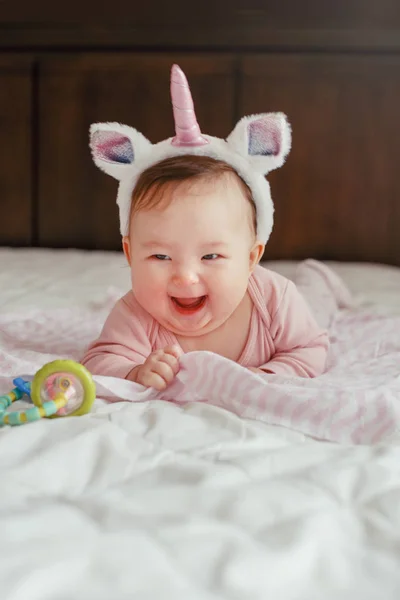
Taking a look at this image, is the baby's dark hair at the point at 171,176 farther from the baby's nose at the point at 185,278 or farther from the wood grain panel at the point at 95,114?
the wood grain panel at the point at 95,114

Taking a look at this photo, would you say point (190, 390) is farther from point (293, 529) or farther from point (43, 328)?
point (43, 328)

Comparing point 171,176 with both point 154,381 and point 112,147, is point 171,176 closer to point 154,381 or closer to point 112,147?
point 112,147

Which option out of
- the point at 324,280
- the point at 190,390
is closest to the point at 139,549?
the point at 190,390

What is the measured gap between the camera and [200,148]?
90cm

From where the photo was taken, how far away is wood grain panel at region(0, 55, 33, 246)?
7.69ft

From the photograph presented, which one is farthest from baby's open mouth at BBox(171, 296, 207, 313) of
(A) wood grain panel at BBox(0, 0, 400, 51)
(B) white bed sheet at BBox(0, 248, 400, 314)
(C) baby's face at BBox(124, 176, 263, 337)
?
(A) wood grain panel at BBox(0, 0, 400, 51)

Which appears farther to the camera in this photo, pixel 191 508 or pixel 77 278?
pixel 77 278

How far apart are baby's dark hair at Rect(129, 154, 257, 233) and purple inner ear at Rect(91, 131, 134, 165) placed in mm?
34

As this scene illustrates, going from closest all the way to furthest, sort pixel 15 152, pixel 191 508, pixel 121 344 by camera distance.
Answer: pixel 191 508, pixel 121 344, pixel 15 152

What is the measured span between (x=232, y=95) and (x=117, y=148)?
4.81 ft

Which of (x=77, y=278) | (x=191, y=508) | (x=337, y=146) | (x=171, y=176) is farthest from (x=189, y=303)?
(x=337, y=146)

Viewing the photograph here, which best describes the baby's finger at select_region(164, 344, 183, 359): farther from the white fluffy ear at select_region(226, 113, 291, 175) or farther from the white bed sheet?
the white bed sheet

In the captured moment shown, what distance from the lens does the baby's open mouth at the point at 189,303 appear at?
904 mm

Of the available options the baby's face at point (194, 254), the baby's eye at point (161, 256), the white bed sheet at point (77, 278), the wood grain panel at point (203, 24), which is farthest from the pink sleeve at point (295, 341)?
the wood grain panel at point (203, 24)
